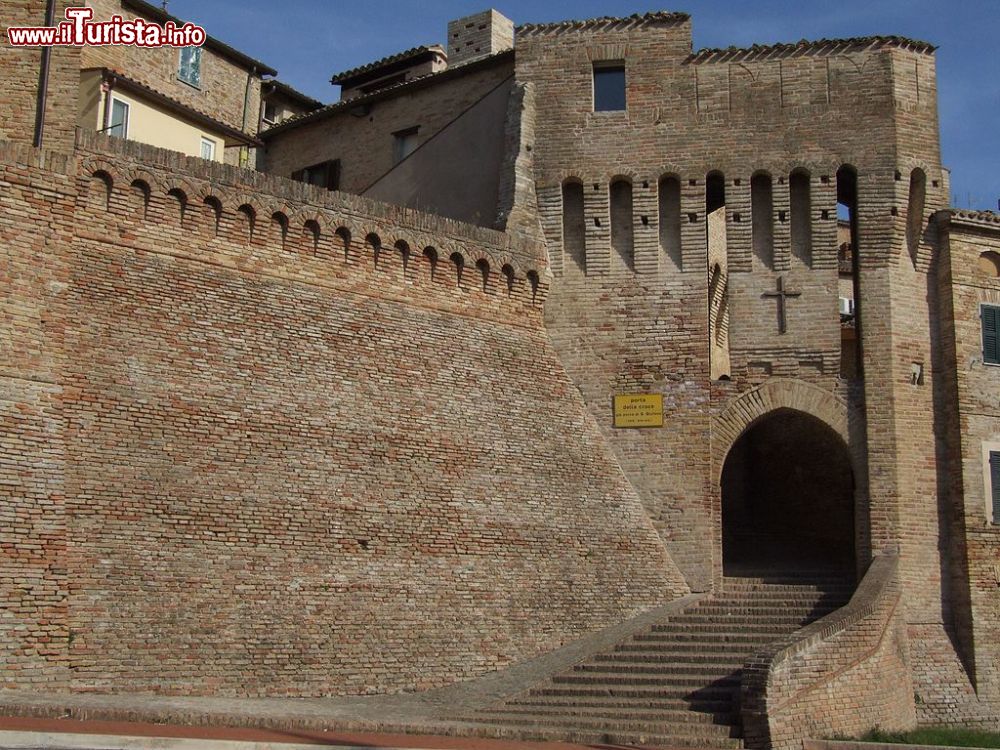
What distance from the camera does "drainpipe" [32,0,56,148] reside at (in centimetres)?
1784

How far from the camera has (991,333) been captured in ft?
76.9

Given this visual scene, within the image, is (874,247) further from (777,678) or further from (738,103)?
(777,678)

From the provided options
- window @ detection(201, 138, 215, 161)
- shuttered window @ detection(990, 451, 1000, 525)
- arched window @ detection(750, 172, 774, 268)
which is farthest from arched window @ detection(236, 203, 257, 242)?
shuttered window @ detection(990, 451, 1000, 525)

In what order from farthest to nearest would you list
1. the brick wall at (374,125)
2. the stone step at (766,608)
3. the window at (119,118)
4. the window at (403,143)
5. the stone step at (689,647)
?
the window at (403,143), the brick wall at (374,125), the window at (119,118), the stone step at (766,608), the stone step at (689,647)

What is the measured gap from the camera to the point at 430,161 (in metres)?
27.5

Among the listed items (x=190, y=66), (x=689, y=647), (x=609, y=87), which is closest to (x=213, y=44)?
(x=190, y=66)

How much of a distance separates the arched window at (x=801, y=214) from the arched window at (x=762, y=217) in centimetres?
40

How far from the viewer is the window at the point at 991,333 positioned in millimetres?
23281

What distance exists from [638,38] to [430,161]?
5.40 m

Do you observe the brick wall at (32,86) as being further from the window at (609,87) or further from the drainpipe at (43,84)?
the window at (609,87)

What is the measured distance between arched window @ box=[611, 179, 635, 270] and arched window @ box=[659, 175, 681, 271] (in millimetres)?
590

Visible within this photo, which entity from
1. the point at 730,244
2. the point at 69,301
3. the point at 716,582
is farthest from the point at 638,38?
the point at 69,301

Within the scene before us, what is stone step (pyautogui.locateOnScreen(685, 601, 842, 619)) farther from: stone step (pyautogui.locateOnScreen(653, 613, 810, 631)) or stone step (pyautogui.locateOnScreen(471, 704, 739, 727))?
stone step (pyautogui.locateOnScreen(471, 704, 739, 727))

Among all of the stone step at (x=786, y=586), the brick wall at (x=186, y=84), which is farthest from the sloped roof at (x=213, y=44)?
the stone step at (x=786, y=586)
